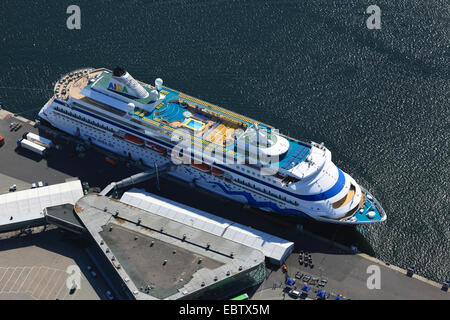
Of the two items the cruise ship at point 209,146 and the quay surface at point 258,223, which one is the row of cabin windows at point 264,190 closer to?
the cruise ship at point 209,146

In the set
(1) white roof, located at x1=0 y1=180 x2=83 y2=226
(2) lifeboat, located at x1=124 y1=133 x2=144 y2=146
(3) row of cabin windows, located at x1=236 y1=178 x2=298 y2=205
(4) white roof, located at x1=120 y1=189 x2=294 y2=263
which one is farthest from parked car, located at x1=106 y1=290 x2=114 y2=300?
(2) lifeboat, located at x1=124 y1=133 x2=144 y2=146

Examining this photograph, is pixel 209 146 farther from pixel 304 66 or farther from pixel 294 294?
pixel 304 66

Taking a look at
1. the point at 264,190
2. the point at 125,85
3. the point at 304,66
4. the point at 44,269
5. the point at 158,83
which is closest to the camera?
the point at 44,269

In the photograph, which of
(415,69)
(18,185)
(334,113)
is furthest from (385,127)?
(18,185)

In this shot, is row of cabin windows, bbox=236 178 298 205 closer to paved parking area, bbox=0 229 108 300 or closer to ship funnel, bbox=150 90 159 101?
ship funnel, bbox=150 90 159 101

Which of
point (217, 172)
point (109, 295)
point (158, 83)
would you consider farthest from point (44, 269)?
point (158, 83)

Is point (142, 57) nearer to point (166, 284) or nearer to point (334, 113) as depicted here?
point (334, 113)

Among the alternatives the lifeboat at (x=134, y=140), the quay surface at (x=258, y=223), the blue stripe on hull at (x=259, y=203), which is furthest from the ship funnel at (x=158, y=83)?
the blue stripe on hull at (x=259, y=203)
